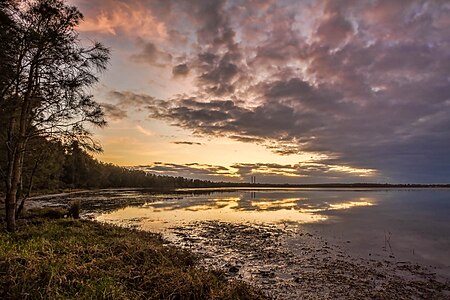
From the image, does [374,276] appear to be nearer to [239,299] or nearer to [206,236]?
[239,299]

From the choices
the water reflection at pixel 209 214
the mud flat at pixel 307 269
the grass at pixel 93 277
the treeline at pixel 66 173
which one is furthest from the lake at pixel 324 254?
the treeline at pixel 66 173

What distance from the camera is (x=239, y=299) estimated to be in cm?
829

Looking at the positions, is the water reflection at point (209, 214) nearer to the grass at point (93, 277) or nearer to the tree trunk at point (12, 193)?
the tree trunk at point (12, 193)

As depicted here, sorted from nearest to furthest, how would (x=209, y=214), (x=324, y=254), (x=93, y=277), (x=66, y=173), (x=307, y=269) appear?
1. (x=93, y=277)
2. (x=307, y=269)
3. (x=324, y=254)
4. (x=209, y=214)
5. (x=66, y=173)

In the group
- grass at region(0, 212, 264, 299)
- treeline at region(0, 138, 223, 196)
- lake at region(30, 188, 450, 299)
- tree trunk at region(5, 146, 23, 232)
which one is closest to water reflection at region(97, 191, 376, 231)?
lake at region(30, 188, 450, 299)

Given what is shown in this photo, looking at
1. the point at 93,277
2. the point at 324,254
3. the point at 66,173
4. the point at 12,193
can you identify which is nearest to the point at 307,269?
the point at 324,254

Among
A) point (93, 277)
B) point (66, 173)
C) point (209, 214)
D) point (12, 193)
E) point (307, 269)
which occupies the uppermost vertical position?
point (66, 173)

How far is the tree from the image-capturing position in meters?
12.9

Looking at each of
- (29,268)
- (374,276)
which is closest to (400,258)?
(374,276)

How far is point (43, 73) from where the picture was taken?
44.6ft

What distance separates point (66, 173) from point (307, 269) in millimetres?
104462

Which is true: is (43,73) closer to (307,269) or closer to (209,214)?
(307,269)

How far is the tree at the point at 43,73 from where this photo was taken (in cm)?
1294

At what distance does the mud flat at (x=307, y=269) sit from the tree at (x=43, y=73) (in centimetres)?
933
